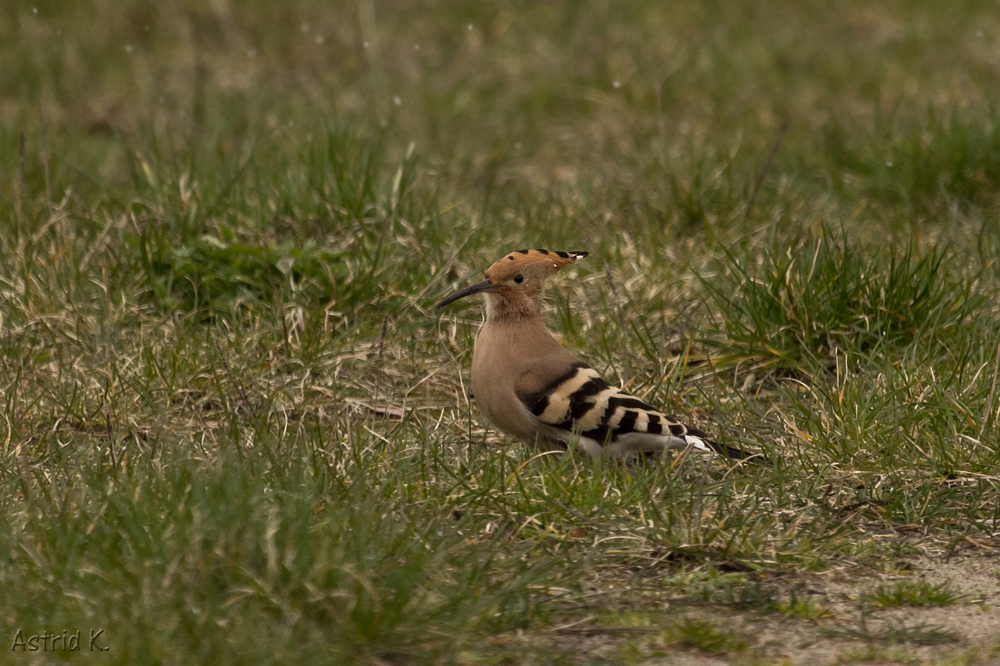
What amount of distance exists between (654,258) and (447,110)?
286 centimetres

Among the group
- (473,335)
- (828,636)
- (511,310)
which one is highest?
(511,310)

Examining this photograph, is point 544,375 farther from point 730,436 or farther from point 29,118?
point 29,118

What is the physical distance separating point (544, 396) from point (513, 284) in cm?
47

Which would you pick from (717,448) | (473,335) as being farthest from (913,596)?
(473,335)

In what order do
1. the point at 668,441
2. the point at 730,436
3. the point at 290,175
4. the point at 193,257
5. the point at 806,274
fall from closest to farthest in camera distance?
1. the point at 668,441
2. the point at 730,436
3. the point at 806,274
4. the point at 193,257
5. the point at 290,175

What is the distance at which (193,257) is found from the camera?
18.7 ft

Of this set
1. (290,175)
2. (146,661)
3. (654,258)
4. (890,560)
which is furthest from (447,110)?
(146,661)

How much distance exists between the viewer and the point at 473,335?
5477 mm

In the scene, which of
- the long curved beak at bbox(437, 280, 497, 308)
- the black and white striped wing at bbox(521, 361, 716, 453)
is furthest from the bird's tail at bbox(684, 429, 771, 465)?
the long curved beak at bbox(437, 280, 497, 308)

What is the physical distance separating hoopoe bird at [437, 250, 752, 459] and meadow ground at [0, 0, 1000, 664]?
107mm

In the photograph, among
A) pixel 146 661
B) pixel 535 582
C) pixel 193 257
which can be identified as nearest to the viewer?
→ pixel 146 661

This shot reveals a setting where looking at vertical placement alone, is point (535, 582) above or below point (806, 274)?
below

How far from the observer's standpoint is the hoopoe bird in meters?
4.12

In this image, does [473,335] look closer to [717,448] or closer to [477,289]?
[477,289]
